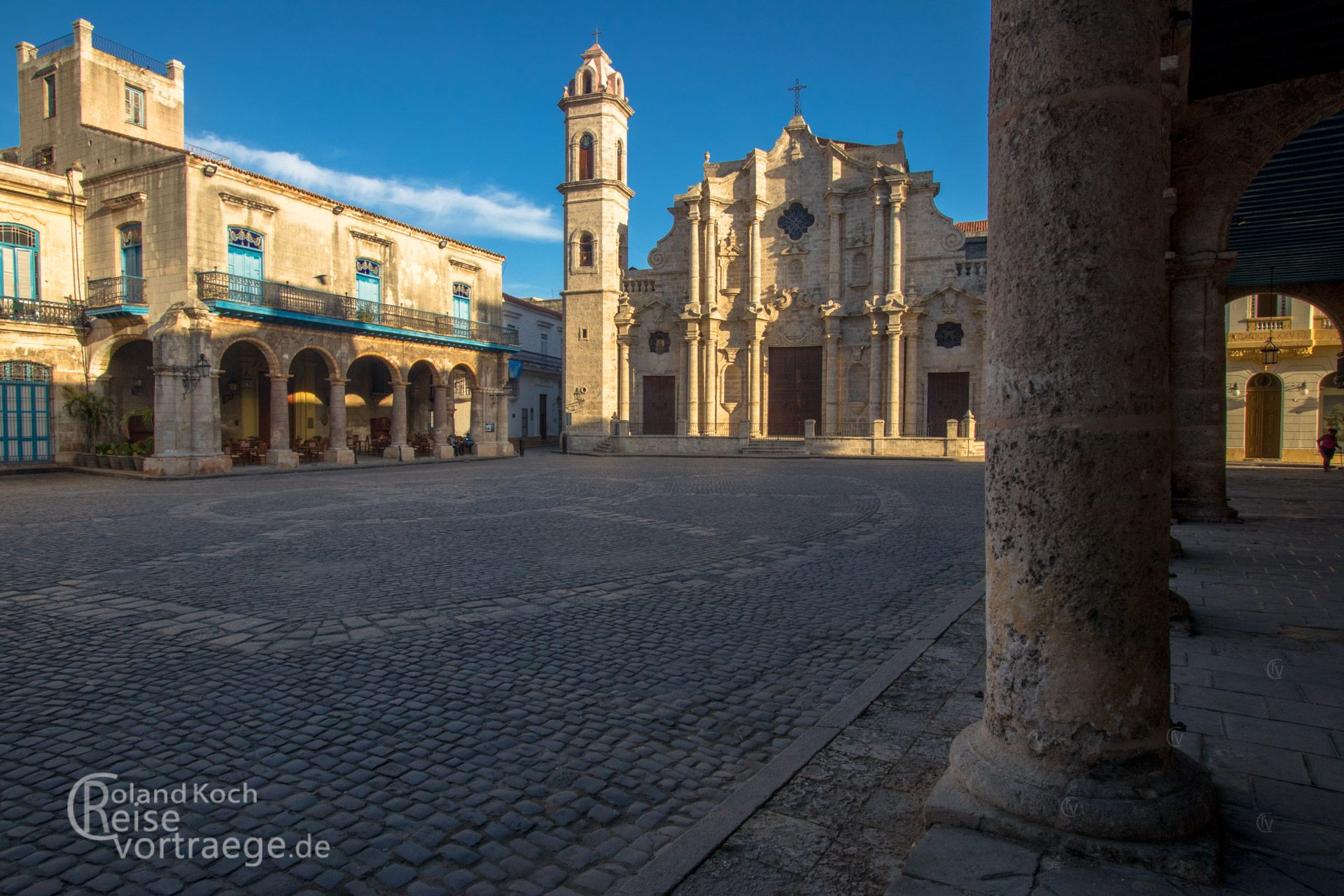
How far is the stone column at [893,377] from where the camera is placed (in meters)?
31.6

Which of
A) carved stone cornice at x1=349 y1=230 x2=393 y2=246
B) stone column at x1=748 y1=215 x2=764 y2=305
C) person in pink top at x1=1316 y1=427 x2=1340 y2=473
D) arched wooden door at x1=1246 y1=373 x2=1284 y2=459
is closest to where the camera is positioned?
person in pink top at x1=1316 y1=427 x2=1340 y2=473

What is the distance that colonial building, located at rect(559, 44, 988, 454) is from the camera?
31.9m

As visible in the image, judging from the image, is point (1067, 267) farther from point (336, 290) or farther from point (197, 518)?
point (336, 290)

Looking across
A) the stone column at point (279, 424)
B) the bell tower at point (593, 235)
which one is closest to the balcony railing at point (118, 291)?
the stone column at point (279, 424)

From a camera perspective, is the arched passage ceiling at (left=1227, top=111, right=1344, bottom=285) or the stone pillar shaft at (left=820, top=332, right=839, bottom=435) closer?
the arched passage ceiling at (left=1227, top=111, right=1344, bottom=285)

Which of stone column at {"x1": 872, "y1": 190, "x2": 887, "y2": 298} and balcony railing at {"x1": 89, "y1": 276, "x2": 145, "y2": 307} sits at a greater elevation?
stone column at {"x1": 872, "y1": 190, "x2": 887, "y2": 298}

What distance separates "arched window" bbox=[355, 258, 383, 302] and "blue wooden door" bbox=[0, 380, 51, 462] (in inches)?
353

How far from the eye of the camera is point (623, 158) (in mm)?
34531

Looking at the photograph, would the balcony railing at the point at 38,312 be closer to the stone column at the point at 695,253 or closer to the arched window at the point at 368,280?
the arched window at the point at 368,280

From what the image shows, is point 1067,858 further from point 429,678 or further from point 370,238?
point 370,238

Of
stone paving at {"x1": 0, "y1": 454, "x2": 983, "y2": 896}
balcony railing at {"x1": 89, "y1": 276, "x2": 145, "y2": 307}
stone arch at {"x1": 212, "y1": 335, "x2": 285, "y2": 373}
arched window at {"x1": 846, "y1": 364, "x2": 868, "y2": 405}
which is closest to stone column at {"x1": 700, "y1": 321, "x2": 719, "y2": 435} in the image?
arched window at {"x1": 846, "y1": 364, "x2": 868, "y2": 405}

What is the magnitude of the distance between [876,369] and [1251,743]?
29991 millimetres

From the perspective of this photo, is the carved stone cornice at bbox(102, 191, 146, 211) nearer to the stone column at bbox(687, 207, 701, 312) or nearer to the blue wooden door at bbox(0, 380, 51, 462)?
the blue wooden door at bbox(0, 380, 51, 462)

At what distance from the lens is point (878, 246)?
32406 millimetres
